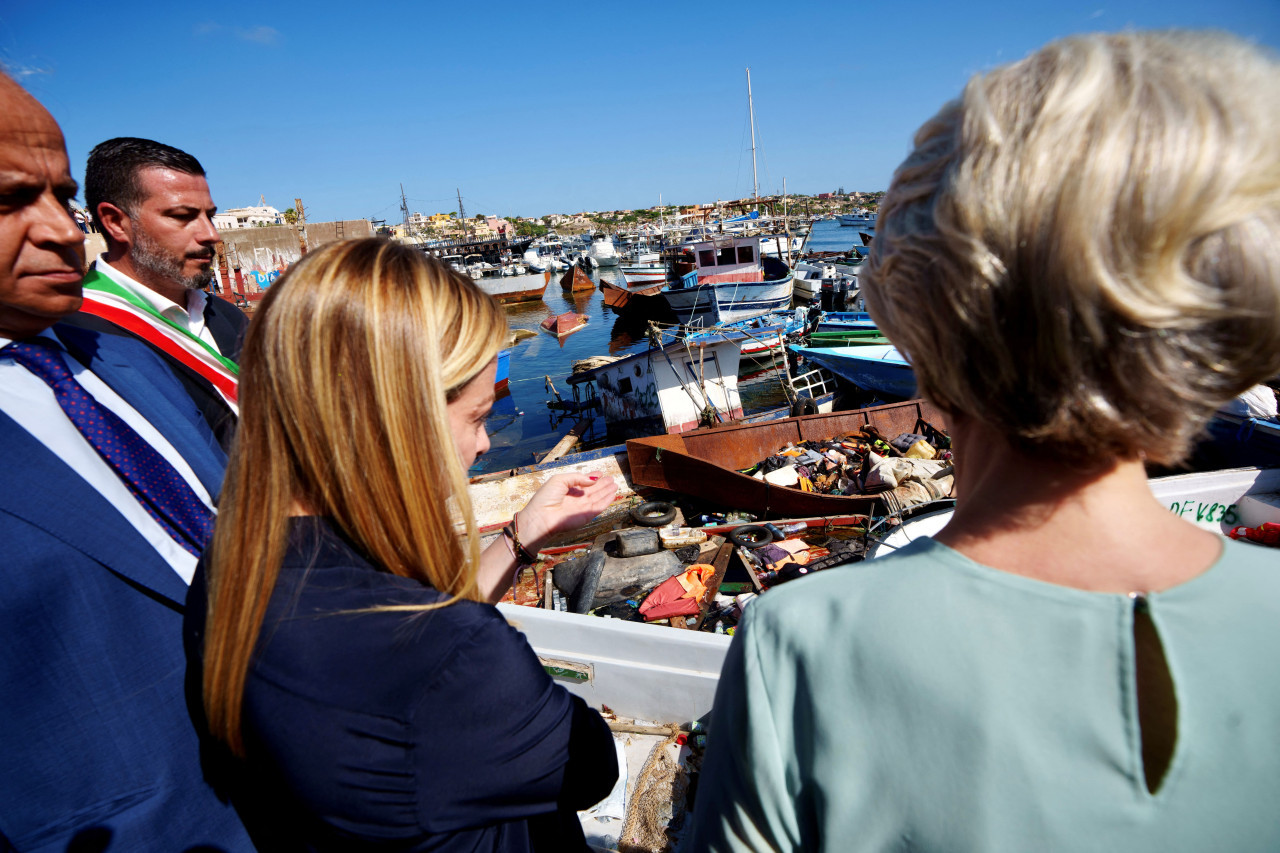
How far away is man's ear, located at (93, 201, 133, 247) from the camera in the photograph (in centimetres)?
265

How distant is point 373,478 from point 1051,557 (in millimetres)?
1004

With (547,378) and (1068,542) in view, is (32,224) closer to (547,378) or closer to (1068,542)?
(1068,542)

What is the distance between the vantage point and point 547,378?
18.1 meters

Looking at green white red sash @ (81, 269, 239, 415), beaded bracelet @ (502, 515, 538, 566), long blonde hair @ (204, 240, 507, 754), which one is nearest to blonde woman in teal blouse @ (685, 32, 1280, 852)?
long blonde hair @ (204, 240, 507, 754)

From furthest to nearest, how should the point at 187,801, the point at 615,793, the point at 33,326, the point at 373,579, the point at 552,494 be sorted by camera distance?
the point at 615,793 → the point at 552,494 → the point at 33,326 → the point at 187,801 → the point at 373,579

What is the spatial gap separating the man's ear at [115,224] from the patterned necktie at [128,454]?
6.04ft

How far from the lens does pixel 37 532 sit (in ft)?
3.47

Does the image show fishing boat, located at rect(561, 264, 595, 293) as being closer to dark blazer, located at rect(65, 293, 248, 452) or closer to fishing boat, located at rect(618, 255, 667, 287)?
fishing boat, located at rect(618, 255, 667, 287)

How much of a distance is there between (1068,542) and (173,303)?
3.24m

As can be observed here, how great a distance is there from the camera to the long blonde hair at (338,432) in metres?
0.97

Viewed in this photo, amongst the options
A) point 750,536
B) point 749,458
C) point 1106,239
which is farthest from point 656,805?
point 749,458

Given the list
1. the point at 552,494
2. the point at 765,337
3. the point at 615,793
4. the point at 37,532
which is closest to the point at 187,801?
the point at 37,532

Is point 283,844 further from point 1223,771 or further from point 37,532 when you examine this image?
point 1223,771

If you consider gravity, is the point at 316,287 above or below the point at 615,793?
above
